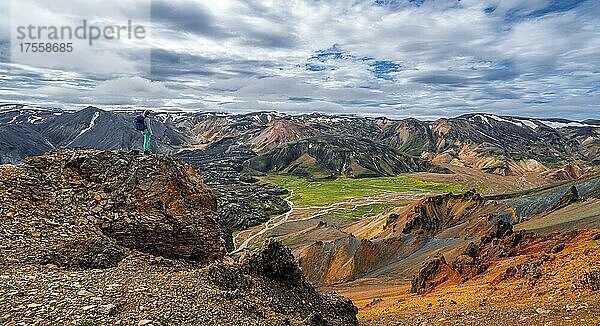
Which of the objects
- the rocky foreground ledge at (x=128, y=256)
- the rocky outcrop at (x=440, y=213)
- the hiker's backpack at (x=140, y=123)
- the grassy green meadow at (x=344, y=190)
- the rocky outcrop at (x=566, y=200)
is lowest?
the grassy green meadow at (x=344, y=190)

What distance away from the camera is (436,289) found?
117 feet

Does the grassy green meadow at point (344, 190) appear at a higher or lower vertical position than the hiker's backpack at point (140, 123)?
lower

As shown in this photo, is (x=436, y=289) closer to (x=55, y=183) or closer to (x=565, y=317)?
(x=565, y=317)

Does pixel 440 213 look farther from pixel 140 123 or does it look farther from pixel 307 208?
pixel 307 208

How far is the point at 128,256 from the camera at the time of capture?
17.5 m

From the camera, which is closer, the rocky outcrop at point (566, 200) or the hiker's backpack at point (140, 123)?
the hiker's backpack at point (140, 123)

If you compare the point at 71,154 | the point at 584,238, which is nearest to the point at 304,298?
the point at 71,154

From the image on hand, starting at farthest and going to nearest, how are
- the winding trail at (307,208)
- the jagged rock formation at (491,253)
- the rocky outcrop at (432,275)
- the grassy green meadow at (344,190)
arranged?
1. the grassy green meadow at (344,190)
2. the winding trail at (307,208)
3. the rocky outcrop at (432,275)
4. the jagged rock formation at (491,253)

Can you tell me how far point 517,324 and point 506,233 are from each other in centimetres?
2479

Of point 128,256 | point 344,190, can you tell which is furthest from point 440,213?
point 344,190

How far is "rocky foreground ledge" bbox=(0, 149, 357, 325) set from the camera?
1247 cm

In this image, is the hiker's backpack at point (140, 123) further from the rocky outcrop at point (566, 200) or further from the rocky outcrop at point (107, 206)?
the rocky outcrop at point (566, 200)

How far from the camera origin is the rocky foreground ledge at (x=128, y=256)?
1247 centimetres

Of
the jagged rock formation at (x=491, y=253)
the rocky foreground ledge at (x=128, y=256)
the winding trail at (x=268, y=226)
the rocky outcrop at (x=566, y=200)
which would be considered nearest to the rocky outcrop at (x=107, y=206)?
the rocky foreground ledge at (x=128, y=256)
